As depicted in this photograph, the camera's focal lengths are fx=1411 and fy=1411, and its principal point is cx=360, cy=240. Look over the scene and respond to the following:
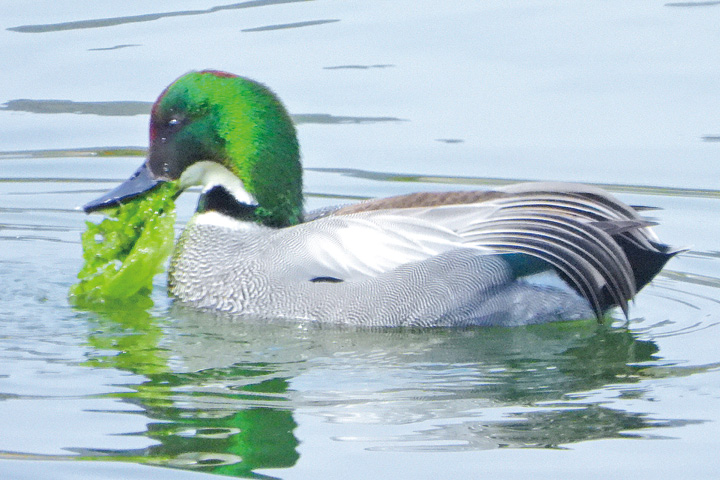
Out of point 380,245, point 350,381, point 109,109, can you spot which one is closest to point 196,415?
point 350,381

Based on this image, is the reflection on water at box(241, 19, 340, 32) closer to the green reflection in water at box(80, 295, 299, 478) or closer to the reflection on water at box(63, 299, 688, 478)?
the reflection on water at box(63, 299, 688, 478)

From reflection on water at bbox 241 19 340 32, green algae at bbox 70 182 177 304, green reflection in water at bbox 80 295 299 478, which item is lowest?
green reflection in water at bbox 80 295 299 478

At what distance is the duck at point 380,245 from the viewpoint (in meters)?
7.03

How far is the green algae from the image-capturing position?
7504mm

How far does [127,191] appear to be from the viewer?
7586mm

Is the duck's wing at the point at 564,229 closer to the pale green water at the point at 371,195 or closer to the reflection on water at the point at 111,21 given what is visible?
the pale green water at the point at 371,195

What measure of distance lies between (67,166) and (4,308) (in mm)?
3006

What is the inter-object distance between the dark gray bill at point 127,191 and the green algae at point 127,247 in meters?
0.06

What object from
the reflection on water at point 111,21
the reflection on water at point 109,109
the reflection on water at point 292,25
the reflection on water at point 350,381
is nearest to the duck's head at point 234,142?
the reflection on water at point 350,381

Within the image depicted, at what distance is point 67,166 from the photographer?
33.4 feet

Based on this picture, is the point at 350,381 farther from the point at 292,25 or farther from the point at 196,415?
the point at 292,25

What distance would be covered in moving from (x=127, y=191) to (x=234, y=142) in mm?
641

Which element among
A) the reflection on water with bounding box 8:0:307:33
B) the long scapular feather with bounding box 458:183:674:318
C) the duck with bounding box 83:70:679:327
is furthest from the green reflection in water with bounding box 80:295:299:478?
the reflection on water with bounding box 8:0:307:33

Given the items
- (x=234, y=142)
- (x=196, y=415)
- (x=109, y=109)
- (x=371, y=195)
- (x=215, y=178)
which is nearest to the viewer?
(x=196, y=415)
